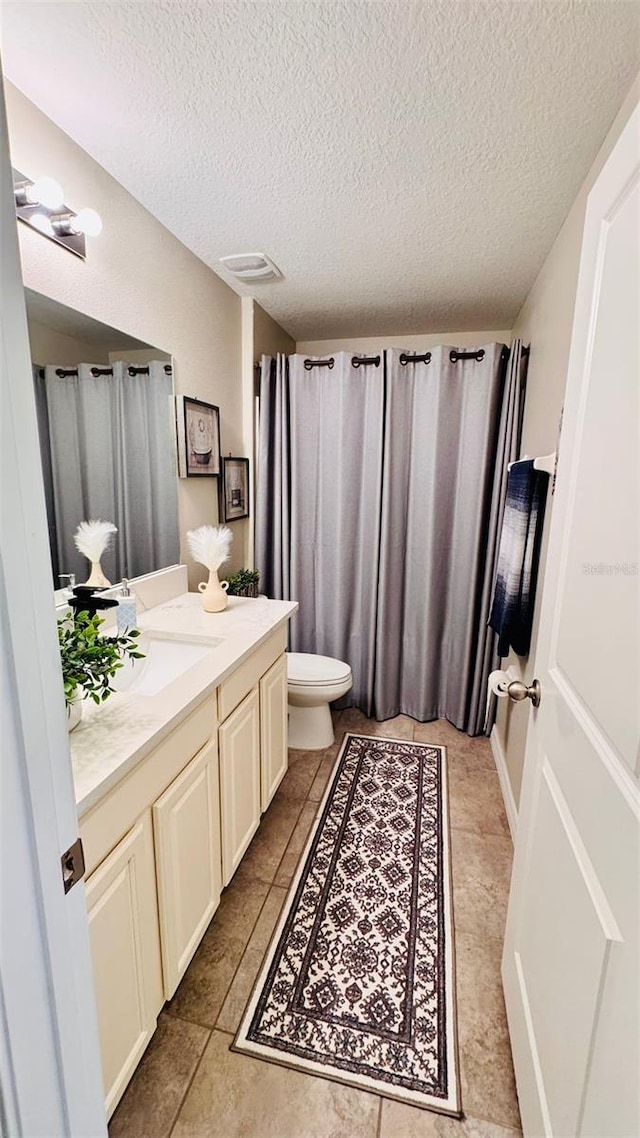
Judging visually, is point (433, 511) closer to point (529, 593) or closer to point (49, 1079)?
point (529, 593)

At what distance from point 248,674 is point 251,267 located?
1.77 metres

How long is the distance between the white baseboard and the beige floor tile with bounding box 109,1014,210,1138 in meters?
1.17

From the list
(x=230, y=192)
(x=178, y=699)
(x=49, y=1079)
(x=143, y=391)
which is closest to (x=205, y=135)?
(x=230, y=192)

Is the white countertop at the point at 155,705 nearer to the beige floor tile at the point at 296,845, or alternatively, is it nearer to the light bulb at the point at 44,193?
the beige floor tile at the point at 296,845

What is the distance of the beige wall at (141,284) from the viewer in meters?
1.26

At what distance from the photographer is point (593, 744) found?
76 centimetres

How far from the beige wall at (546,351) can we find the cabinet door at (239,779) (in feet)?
3.47

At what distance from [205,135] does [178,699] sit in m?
1.56

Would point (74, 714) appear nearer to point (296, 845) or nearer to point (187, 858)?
point (187, 858)

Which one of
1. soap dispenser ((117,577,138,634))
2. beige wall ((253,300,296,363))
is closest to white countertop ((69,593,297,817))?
soap dispenser ((117,577,138,634))

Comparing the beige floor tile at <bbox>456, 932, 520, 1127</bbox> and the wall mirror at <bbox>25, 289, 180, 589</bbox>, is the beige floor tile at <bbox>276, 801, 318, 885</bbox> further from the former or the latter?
the wall mirror at <bbox>25, 289, 180, 589</bbox>

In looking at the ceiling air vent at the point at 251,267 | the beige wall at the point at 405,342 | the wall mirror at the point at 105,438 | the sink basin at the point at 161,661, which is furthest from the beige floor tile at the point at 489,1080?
the beige wall at the point at 405,342

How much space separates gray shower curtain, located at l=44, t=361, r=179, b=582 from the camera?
1409 mm

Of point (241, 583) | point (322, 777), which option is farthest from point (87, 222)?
point (322, 777)
